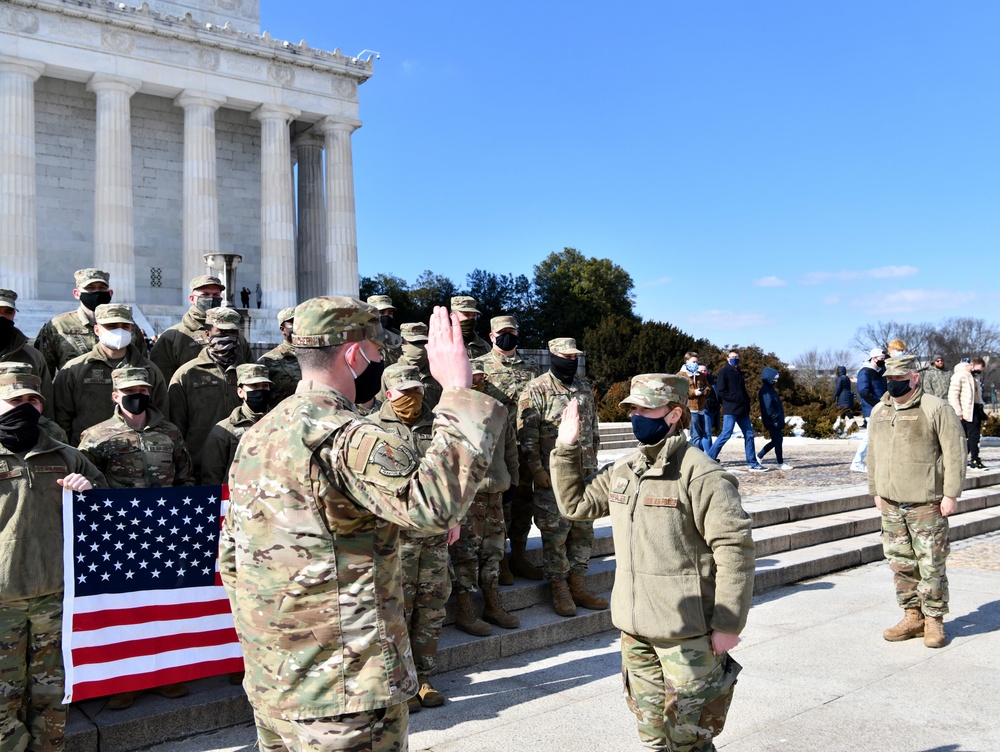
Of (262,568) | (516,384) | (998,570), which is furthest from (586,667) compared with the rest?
(998,570)

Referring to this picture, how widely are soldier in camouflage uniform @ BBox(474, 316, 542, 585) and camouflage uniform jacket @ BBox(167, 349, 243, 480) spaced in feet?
7.31

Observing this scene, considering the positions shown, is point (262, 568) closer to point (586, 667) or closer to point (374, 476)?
point (374, 476)

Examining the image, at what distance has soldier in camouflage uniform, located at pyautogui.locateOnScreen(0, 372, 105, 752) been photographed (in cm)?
427

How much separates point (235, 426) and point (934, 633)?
5564mm

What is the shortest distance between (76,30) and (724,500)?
102ft

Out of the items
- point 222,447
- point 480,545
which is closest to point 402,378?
point 222,447

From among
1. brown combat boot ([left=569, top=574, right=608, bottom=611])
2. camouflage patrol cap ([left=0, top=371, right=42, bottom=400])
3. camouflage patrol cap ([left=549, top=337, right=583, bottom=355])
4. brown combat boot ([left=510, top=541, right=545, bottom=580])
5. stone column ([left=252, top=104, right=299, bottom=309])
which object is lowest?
brown combat boot ([left=569, top=574, right=608, bottom=611])

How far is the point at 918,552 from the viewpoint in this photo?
261 inches

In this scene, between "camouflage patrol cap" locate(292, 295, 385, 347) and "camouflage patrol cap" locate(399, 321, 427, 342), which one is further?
"camouflage patrol cap" locate(399, 321, 427, 342)

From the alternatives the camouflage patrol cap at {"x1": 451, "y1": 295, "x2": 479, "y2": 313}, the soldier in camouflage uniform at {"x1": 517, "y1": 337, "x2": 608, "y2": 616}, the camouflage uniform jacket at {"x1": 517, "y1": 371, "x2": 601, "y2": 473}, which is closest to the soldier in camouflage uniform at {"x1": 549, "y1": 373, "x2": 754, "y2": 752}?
the soldier in camouflage uniform at {"x1": 517, "y1": 337, "x2": 608, "y2": 616}

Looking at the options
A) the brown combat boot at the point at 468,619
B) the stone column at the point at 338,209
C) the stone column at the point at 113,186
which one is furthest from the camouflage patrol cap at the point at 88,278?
the stone column at the point at 338,209

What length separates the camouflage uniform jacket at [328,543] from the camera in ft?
8.07

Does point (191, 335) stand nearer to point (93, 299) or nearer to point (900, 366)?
point (93, 299)

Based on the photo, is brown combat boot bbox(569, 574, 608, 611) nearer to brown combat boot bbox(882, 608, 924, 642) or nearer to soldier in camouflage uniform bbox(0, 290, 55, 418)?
brown combat boot bbox(882, 608, 924, 642)
